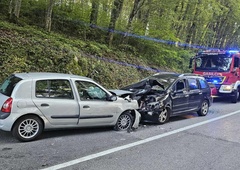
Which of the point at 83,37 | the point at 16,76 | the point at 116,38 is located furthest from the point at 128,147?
the point at 116,38

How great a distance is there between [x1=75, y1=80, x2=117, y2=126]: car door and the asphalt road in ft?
1.19

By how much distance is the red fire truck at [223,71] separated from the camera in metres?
12.4

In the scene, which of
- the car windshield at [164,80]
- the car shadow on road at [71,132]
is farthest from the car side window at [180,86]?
the car shadow on road at [71,132]

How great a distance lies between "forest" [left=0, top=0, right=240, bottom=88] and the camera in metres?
10.2

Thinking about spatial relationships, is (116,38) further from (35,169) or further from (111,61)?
(35,169)

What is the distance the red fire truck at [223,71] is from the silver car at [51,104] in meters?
7.71

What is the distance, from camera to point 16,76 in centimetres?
554

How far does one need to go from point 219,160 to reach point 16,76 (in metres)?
4.63

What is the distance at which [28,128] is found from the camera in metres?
5.25

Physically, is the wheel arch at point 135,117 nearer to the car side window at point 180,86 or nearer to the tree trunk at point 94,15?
the car side window at point 180,86

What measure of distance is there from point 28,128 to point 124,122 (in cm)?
253

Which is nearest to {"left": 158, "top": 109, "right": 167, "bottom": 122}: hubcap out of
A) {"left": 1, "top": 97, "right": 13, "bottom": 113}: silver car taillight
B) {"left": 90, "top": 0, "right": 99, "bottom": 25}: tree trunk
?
{"left": 1, "top": 97, "right": 13, "bottom": 113}: silver car taillight

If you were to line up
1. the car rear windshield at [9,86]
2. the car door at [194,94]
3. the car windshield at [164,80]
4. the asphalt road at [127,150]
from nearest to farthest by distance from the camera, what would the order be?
the asphalt road at [127,150]
the car rear windshield at [9,86]
the car windshield at [164,80]
the car door at [194,94]

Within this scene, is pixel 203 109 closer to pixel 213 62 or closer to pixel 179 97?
pixel 179 97
